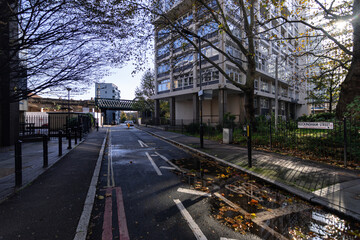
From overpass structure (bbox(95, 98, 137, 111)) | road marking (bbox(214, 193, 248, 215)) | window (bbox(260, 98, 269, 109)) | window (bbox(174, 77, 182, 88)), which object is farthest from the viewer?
Result: overpass structure (bbox(95, 98, 137, 111))

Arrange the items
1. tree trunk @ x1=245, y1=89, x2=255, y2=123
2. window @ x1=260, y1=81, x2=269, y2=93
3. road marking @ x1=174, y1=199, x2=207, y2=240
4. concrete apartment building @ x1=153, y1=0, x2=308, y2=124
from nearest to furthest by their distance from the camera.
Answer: road marking @ x1=174, y1=199, x2=207, y2=240 < tree trunk @ x1=245, y1=89, x2=255, y2=123 < concrete apartment building @ x1=153, y1=0, x2=308, y2=124 < window @ x1=260, y1=81, x2=269, y2=93

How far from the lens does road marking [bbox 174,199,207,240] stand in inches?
109

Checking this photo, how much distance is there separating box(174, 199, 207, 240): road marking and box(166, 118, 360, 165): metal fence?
652 centimetres

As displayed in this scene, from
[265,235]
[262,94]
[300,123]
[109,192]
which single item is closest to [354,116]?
[300,123]

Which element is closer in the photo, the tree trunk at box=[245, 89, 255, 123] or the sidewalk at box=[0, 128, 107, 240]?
the sidewalk at box=[0, 128, 107, 240]

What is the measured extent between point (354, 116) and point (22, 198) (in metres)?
11.2

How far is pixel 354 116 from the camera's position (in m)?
6.88

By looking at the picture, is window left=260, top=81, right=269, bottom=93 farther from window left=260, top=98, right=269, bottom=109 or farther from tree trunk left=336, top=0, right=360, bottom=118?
tree trunk left=336, top=0, right=360, bottom=118

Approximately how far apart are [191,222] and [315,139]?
795 cm

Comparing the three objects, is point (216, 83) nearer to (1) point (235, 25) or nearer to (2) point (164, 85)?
(1) point (235, 25)

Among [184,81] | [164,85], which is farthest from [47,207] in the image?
[164,85]

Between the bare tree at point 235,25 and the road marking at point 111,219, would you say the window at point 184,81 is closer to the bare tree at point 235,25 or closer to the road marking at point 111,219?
the bare tree at point 235,25

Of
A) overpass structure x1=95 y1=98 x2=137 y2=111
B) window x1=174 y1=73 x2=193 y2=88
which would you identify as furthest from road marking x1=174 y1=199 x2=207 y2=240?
overpass structure x1=95 y1=98 x2=137 y2=111

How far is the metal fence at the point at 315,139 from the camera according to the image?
655 cm
